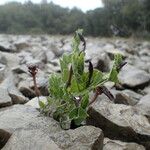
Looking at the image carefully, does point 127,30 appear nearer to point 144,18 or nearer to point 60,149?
point 144,18

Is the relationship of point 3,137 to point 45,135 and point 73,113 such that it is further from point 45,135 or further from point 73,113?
point 73,113

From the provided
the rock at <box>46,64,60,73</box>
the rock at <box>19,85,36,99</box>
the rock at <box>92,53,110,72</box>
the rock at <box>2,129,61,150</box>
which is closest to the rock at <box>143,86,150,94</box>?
the rock at <box>92,53,110,72</box>

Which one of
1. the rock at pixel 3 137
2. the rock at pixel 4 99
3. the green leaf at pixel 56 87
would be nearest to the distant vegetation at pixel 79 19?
the rock at pixel 4 99

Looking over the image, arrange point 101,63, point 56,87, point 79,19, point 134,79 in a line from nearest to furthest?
1. point 56,87
2. point 134,79
3. point 101,63
4. point 79,19

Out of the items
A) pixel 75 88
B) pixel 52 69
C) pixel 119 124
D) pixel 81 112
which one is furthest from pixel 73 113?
pixel 52 69

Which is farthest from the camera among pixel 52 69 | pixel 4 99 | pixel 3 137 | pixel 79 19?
pixel 79 19
